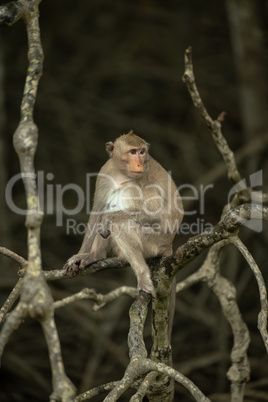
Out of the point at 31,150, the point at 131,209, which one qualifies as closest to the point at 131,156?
the point at 131,209

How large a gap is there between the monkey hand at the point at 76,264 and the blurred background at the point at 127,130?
197cm

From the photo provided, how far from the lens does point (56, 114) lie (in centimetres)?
837

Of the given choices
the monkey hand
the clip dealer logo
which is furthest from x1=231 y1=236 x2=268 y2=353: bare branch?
the clip dealer logo

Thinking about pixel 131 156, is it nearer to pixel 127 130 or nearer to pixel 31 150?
pixel 31 150

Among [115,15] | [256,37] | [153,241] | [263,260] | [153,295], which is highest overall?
[115,15]

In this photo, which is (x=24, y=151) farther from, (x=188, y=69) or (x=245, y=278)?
(x=245, y=278)

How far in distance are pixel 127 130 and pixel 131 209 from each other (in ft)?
13.4

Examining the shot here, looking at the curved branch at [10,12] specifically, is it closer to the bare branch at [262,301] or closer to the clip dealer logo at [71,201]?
the bare branch at [262,301]

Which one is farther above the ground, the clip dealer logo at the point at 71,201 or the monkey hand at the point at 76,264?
the clip dealer logo at the point at 71,201

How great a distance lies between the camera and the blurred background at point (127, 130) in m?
6.46

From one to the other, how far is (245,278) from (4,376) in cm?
241

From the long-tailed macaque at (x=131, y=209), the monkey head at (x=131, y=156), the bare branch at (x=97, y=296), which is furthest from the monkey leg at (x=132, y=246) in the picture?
the monkey head at (x=131, y=156)

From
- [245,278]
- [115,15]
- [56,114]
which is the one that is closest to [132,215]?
[245,278]

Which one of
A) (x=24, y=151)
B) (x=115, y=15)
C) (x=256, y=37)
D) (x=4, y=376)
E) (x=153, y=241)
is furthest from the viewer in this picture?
(x=115, y=15)
